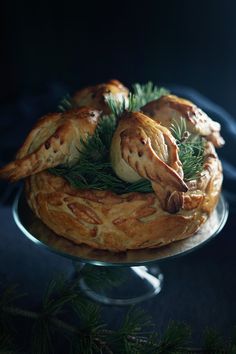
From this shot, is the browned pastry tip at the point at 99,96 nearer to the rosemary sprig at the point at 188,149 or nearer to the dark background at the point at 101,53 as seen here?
the rosemary sprig at the point at 188,149

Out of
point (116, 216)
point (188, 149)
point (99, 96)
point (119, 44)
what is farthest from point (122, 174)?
point (119, 44)

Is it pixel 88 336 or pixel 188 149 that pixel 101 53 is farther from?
pixel 88 336

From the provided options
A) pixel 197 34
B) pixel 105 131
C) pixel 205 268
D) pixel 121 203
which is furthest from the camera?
pixel 197 34

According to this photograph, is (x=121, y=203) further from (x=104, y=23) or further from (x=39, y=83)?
(x=39, y=83)

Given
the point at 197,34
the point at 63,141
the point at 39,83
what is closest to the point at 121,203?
the point at 63,141

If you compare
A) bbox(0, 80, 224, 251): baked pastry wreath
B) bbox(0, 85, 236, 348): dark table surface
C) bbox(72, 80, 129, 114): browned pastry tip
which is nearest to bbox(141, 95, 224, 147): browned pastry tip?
bbox(0, 80, 224, 251): baked pastry wreath
